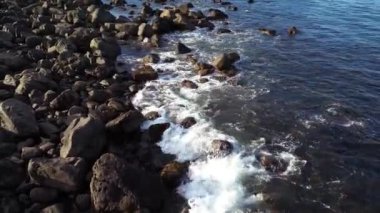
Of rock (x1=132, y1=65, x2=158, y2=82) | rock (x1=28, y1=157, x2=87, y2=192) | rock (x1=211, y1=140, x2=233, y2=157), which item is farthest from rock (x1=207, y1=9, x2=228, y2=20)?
rock (x1=28, y1=157, x2=87, y2=192)

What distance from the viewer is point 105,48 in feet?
97.4

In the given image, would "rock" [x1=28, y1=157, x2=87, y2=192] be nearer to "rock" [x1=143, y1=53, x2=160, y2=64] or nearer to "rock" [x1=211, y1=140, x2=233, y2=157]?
"rock" [x1=211, y1=140, x2=233, y2=157]

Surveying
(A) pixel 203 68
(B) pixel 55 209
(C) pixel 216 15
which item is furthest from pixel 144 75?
(C) pixel 216 15

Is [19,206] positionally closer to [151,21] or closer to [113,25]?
[113,25]

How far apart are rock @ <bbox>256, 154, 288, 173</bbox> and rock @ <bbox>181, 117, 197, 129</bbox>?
166 inches

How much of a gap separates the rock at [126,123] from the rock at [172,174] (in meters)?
3.33

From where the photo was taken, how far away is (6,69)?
25875mm

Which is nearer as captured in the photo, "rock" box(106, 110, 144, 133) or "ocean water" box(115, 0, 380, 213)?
"ocean water" box(115, 0, 380, 213)

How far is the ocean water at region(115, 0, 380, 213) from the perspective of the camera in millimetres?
16984

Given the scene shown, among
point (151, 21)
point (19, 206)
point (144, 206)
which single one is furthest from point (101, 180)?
point (151, 21)

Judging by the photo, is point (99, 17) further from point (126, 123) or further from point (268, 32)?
point (126, 123)

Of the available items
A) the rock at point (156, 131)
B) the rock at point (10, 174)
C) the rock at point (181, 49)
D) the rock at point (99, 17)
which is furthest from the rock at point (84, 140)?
the rock at point (99, 17)

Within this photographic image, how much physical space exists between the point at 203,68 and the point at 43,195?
14.9 meters

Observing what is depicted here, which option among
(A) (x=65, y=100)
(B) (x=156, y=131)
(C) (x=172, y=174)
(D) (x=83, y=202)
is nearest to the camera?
(D) (x=83, y=202)
